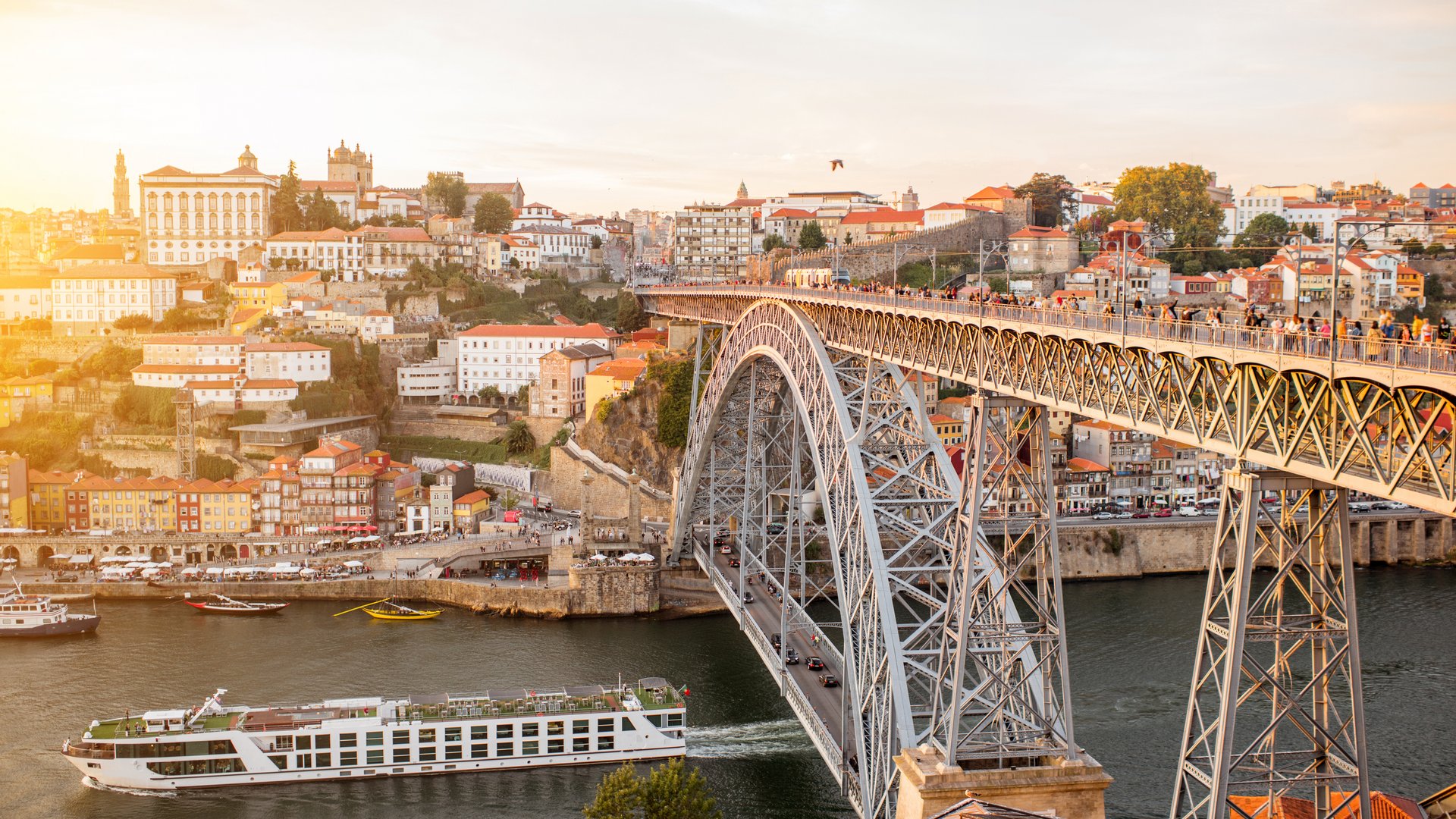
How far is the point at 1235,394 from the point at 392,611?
96.3 feet

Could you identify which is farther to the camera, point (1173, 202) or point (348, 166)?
point (348, 166)

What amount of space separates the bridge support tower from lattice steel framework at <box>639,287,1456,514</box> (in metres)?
0.77

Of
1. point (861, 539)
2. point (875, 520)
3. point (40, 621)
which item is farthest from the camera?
point (40, 621)

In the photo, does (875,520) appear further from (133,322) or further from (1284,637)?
(133,322)

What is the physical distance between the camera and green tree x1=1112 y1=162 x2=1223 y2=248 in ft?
165

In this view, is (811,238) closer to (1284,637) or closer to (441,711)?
(441,711)

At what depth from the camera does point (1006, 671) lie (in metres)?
13.3

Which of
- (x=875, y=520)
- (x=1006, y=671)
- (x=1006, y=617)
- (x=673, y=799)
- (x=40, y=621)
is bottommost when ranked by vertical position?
(x=40, y=621)

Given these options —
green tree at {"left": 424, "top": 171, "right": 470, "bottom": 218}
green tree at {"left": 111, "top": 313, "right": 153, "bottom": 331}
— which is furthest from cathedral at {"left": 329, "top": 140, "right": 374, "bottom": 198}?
green tree at {"left": 111, "top": 313, "right": 153, "bottom": 331}

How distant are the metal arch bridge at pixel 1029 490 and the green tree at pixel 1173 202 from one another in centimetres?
2830

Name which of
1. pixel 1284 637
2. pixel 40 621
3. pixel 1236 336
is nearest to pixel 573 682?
pixel 40 621

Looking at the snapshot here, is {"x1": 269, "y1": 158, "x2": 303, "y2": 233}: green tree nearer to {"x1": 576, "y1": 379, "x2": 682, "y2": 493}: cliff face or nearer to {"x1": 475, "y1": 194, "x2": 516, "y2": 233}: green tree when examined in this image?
{"x1": 475, "y1": 194, "x2": 516, "y2": 233}: green tree

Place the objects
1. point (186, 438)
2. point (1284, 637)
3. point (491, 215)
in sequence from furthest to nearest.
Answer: point (491, 215), point (186, 438), point (1284, 637)

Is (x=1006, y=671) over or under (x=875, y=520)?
under
